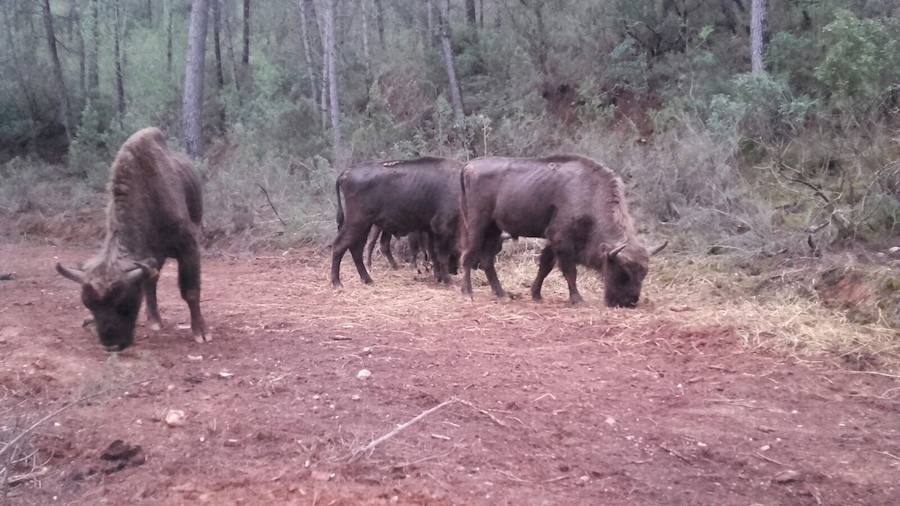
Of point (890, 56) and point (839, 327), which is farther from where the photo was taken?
point (890, 56)

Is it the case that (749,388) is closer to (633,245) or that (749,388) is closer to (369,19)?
(633,245)

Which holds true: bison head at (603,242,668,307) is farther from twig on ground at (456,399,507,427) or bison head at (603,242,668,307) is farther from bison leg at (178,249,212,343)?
bison leg at (178,249,212,343)

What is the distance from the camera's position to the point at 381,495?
4617mm

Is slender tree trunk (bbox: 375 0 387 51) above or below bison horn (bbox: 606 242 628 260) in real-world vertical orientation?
above

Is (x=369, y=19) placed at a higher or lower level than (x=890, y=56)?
higher

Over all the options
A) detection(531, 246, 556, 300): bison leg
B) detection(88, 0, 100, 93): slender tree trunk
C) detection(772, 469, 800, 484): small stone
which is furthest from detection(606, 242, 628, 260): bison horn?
detection(88, 0, 100, 93): slender tree trunk

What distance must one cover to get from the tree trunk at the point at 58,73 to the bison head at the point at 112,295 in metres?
21.3

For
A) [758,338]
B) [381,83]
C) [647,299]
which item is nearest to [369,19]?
[381,83]

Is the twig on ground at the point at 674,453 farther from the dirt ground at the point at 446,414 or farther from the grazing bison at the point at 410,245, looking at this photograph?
the grazing bison at the point at 410,245

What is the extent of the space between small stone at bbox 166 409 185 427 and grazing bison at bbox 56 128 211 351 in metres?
1.84

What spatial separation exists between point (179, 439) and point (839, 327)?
6.42 metres

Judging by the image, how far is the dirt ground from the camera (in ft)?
15.5

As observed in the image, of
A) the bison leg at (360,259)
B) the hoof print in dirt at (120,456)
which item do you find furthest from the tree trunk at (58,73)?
the hoof print in dirt at (120,456)

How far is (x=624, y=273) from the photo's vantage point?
31.0ft
